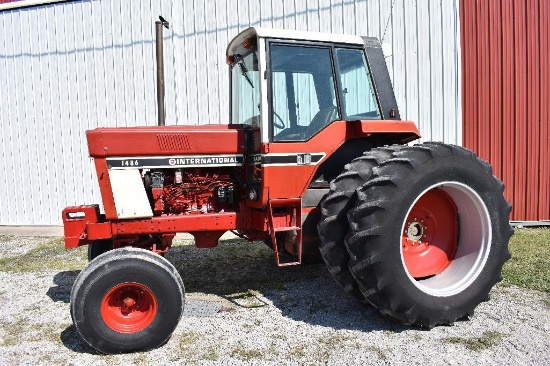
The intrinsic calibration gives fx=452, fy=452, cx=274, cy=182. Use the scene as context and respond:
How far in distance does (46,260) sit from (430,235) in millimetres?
4971

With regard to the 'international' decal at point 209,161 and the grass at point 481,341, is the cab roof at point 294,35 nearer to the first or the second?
the 'international' decal at point 209,161

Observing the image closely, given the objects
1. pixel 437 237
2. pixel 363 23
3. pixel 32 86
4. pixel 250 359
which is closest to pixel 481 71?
pixel 363 23

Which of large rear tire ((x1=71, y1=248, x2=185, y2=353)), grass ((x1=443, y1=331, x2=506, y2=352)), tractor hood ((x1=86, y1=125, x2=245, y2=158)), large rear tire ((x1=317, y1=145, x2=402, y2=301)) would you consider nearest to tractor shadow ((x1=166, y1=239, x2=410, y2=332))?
large rear tire ((x1=317, y1=145, x2=402, y2=301))

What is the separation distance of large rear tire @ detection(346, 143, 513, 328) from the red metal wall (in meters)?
3.75

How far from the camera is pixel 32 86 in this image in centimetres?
838

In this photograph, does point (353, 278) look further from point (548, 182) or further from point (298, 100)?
point (548, 182)

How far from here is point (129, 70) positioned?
7.99 metres

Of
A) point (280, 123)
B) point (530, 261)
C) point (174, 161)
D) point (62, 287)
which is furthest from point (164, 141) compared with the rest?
point (530, 261)

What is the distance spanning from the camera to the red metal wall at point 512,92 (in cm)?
686

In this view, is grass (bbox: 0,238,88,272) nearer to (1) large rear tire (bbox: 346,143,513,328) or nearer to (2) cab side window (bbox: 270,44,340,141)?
(2) cab side window (bbox: 270,44,340,141)

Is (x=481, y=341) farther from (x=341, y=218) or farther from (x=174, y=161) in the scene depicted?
(x=174, y=161)

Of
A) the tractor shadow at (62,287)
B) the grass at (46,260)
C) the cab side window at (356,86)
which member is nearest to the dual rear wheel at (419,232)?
the cab side window at (356,86)

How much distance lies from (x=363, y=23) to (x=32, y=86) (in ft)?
19.9

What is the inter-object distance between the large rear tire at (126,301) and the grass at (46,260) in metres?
2.59
